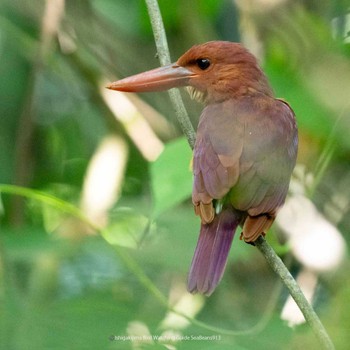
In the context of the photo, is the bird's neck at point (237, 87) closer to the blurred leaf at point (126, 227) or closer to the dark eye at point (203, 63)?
the dark eye at point (203, 63)

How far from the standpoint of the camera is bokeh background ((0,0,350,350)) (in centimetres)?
276

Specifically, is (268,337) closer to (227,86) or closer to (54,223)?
(227,86)

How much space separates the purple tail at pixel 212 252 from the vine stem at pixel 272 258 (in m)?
0.09

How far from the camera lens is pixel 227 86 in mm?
2773

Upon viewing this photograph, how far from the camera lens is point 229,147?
250 cm

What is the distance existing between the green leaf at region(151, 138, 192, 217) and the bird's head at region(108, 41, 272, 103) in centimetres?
18

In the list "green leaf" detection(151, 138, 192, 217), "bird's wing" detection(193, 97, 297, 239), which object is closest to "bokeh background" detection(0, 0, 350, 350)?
"green leaf" detection(151, 138, 192, 217)

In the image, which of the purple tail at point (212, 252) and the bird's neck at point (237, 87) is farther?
the bird's neck at point (237, 87)

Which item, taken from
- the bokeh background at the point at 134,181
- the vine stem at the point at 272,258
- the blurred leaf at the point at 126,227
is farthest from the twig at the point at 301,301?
the blurred leaf at the point at 126,227

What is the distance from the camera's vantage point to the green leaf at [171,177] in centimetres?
254

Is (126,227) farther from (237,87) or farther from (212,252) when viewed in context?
(212,252)

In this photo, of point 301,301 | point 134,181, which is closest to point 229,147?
point 301,301

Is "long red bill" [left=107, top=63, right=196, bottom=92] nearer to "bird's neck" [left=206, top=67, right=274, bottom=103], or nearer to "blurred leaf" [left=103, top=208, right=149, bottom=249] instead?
"bird's neck" [left=206, top=67, right=274, bottom=103]

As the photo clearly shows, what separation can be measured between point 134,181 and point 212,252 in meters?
1.42
